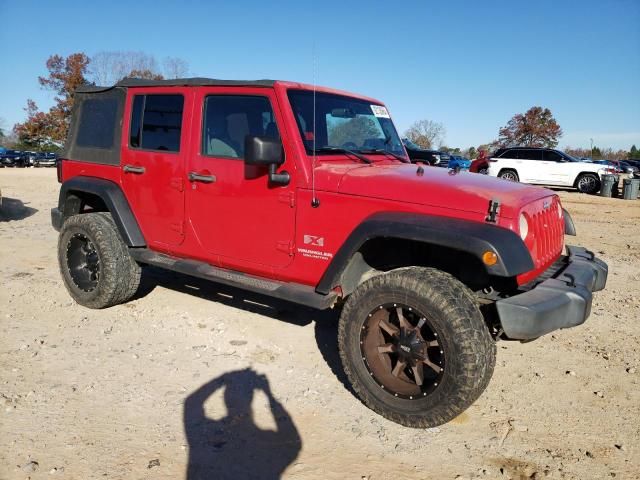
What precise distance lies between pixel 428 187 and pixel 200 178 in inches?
71.0

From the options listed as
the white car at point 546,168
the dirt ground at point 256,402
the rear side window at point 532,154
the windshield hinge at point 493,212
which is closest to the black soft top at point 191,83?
the windshield hinge at point 493,212

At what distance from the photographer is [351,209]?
3.18 meters

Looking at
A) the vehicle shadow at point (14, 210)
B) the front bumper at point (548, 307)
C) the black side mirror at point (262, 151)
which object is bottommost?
the vehicle shadow at point (14, 210)

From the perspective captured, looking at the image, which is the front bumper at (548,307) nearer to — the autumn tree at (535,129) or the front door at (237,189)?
the front door at (237,189)

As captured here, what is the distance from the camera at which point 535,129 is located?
5181cm

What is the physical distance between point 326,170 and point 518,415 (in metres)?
2.01

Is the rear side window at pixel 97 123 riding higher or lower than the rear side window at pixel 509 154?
lower

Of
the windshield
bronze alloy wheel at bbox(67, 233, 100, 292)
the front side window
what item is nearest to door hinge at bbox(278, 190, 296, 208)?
the windshield

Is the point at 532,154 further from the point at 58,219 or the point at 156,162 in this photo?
the point at 58,219

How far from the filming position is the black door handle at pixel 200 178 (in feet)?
12.5

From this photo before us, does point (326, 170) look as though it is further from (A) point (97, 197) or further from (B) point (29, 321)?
(B) point (29, 321)

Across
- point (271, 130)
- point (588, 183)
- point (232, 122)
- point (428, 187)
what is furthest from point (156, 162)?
point (588, 183)

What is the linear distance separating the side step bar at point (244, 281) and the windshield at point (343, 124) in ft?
3.22

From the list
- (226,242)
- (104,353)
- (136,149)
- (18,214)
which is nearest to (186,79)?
(136,149)
